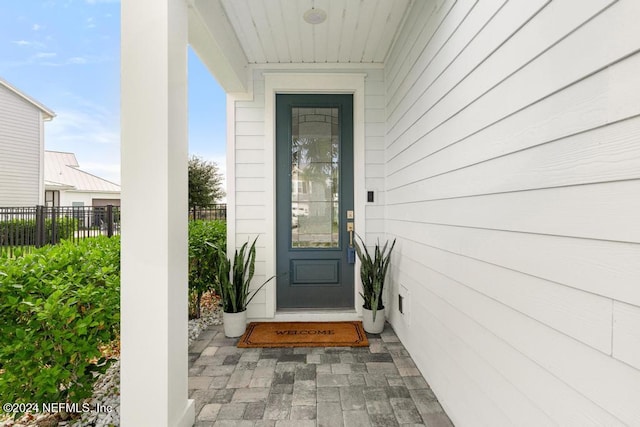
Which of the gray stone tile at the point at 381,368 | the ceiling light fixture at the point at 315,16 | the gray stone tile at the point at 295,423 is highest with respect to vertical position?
the ceiling light fixture at the point at 315,16

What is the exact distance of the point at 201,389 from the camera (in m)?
1.96

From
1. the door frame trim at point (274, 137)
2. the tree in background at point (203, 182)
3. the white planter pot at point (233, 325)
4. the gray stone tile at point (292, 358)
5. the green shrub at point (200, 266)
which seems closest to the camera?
the gray stone tile at point (292, 358)

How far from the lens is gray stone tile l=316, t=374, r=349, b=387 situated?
2.01 m

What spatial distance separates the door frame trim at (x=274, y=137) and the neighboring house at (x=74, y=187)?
3.77 metres

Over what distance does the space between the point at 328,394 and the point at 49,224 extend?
4.22 meters

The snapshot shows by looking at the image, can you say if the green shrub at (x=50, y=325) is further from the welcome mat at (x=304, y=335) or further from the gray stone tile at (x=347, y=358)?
the gray stone tile at (x=347, y=358)

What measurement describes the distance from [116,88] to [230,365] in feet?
6.48

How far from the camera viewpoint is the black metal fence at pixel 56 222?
2965 millimetres

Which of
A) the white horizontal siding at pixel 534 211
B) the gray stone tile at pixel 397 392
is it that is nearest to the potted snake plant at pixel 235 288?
the gray stone tile at pixel 397 392

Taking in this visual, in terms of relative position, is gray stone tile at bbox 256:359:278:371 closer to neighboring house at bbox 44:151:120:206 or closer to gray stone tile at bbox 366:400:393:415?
gray stone tile at bbox 366:400:393:415

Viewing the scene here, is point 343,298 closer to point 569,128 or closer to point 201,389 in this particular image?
point 201,389

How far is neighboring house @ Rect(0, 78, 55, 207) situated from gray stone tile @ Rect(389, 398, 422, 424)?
12.7ft

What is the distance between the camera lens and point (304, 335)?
9.12 feet

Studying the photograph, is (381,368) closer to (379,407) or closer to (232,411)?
(379,407)
